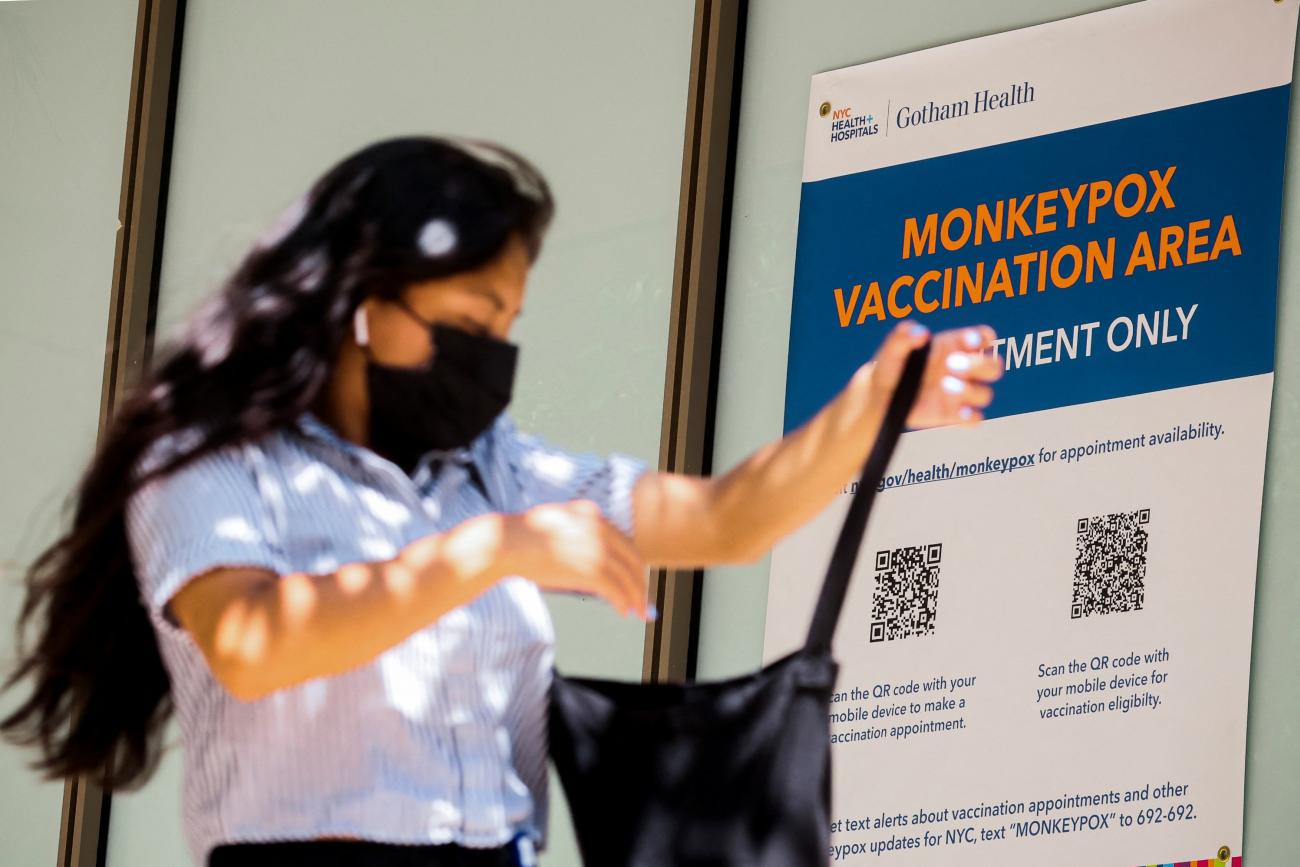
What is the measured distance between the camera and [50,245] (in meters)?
6.04

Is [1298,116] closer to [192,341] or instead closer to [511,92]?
[511,92]

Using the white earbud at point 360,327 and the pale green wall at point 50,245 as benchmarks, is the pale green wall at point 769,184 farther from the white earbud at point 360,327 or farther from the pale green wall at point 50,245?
the white earbud at point 360,327

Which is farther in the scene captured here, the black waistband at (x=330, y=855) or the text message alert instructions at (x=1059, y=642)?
the text message alert instructions at (x=1059, y=642)

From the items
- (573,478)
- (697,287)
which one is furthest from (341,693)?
(697,287)

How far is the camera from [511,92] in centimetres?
529

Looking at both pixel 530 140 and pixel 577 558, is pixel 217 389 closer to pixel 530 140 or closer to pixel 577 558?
pixel 577 558

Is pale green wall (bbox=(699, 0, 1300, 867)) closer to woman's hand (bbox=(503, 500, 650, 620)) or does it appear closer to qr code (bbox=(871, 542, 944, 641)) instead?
qr code (bbox=(871, 542, 944, 641))

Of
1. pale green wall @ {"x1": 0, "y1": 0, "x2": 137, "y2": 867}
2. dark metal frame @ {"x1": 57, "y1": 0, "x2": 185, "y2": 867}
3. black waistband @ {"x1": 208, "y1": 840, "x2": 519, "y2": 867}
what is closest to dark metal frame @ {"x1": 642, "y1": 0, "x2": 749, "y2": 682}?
dark metal frame @ {"x1": 57, "y1": 0, "x2": 185, "y2": 867}

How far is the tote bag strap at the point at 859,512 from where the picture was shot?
190 cm

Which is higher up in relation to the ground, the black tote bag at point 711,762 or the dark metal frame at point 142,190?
Answer: the dark metal frame at point 142,190

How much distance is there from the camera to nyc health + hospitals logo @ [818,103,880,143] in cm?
465

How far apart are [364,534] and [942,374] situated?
56cm

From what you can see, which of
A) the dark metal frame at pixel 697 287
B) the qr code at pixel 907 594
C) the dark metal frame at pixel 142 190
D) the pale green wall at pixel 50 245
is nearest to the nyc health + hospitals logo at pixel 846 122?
the dark metal frame at pixel 697 287

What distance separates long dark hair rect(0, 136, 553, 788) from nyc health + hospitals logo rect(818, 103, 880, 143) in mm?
2767
